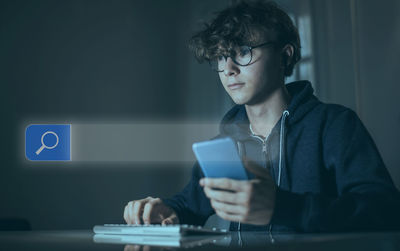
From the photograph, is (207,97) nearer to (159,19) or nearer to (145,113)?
(145,113)

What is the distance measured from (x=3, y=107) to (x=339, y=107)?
1.58 metres

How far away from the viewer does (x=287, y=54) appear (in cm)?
143

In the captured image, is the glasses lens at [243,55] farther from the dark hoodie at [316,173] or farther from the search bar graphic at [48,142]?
the search bar graphic at [48,142]

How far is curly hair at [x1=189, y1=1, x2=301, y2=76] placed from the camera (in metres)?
1.35

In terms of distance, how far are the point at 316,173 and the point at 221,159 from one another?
493mm

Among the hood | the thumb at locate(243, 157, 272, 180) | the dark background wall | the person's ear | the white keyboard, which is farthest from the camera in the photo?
the dark background wall

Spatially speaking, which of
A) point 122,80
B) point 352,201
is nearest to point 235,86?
point 352,201

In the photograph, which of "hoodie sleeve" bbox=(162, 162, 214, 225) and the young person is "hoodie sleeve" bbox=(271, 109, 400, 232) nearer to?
the young person

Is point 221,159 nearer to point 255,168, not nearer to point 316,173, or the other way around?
point 255,168

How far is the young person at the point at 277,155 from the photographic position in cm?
83

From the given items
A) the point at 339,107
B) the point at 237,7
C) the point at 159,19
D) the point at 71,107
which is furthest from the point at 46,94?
the point at 339,107

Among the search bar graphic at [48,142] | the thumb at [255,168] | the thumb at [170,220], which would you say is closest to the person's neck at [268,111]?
the thumb at [170,220]

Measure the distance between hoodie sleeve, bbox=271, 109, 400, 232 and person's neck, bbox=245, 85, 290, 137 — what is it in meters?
0.30

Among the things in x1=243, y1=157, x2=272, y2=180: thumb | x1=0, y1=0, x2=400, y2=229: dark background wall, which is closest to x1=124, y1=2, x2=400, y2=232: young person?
x1=243, y1=157, x2=272, y2=180: thumb
